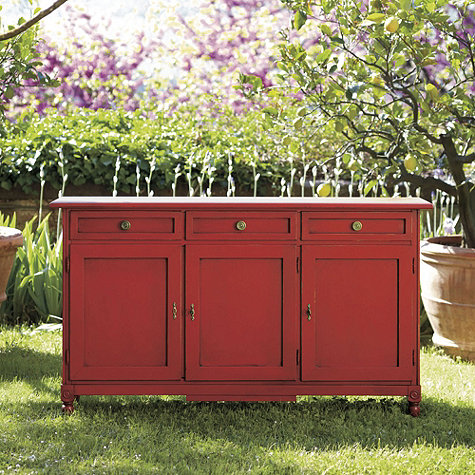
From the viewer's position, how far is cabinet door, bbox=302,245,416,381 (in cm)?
318

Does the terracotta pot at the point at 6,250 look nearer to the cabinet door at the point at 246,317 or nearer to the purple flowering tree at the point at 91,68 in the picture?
the cabinet door at the point at 246,317

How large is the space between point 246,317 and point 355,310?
18.9 inches

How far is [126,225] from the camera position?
10.3 feet

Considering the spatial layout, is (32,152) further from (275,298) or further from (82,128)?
(275,298)

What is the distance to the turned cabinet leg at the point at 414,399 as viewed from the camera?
10.5 ft

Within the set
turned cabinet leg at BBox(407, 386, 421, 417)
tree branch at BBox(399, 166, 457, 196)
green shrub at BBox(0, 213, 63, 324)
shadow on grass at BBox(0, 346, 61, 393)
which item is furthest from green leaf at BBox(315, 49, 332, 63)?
green shrub at BBox(0, 213, 63, 324)

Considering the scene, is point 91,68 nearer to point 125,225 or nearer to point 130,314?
point 125,225

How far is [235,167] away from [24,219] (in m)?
1.70

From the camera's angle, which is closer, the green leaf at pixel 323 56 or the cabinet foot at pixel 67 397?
the cabinet foot at pixel 67 397

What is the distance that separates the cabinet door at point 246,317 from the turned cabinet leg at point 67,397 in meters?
0.55

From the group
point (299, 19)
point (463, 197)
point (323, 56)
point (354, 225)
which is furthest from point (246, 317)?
point (463, 197)

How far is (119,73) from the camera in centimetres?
979

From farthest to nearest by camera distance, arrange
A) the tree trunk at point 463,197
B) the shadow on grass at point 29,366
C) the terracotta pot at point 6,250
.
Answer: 1. the tree trunk at point 463,197
2. the terracotta pot at point 6,250
3. the shadow on grass at point 29,366

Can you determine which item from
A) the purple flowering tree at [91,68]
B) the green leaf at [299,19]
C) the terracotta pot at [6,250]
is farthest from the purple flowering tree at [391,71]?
the purple flowering tree at [91,68]
